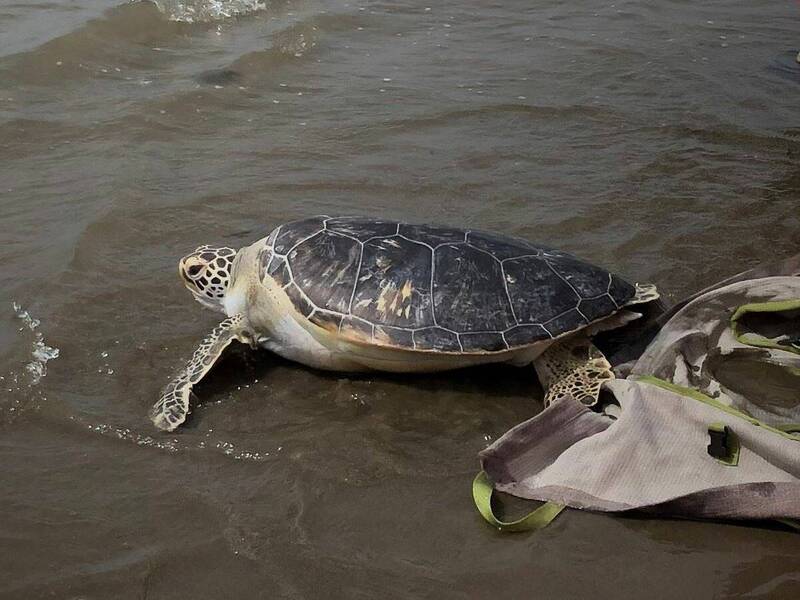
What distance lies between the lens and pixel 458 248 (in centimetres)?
353

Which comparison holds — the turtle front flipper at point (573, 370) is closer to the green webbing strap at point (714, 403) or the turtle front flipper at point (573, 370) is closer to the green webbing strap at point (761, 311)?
the green webbing strap at point (714, 403)

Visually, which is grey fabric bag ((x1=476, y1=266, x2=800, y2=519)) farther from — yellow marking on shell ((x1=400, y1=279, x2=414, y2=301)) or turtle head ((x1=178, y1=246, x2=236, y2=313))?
turtle head ((x1=178, y1=246, x2=236, y2=313))

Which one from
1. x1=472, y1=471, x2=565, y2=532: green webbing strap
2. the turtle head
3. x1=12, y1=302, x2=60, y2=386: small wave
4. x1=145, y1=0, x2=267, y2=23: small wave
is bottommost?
x1=472, y1=471, x2=565, y2=532: green webbing strap

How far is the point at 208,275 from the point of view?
12.7 feet

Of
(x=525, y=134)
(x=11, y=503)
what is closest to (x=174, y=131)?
(x=525, y=134)

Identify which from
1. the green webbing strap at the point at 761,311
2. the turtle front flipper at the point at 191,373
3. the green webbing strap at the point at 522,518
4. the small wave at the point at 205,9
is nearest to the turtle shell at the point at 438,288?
the turtle front flipper at the point at 191,373

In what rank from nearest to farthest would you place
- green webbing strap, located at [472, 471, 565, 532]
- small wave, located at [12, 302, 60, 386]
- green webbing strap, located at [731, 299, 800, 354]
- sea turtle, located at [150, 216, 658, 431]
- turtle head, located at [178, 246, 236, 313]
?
green webbing strap, located at [472, 471, 565, 532] → green webbing strap, located at [731, 299, 800, 354] → sea turtle, located at [150, 216, 658, 431] → small wave, located at [12, 302, 60, 386] → turtle head, located at [178, 246, 236, 313]

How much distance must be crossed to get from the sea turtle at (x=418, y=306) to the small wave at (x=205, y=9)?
18.2ft

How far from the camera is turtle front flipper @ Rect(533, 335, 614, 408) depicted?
10.8ft

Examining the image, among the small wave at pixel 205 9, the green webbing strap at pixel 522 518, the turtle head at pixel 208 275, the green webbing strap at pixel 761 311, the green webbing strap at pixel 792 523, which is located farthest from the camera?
the small wave at pixel 205 9

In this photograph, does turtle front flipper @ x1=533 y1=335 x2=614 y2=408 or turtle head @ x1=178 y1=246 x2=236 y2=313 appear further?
turtle head @ x1=178 y1=246 x2=236 y2=313

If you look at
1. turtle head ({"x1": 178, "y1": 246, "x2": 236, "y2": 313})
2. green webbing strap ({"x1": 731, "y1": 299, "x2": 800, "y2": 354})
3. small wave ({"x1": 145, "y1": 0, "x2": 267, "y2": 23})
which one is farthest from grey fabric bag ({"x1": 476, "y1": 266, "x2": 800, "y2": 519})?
small wave ({"x1": 145, "y1": 0, "x2": 267, "y2": 23})

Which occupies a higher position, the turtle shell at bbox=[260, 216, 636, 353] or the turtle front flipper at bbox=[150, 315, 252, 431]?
the turtle shell at bbox=[260, 216, 636, 353]

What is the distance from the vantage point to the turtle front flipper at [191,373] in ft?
10.5
